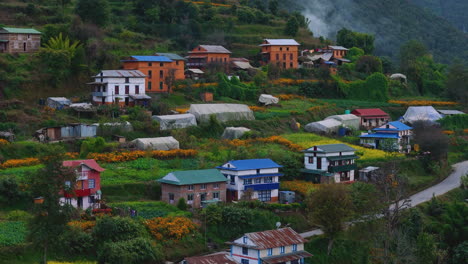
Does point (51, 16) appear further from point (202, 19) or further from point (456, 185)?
point (456, 185)

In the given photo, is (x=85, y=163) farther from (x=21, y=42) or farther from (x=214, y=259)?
(x=21, y=42)

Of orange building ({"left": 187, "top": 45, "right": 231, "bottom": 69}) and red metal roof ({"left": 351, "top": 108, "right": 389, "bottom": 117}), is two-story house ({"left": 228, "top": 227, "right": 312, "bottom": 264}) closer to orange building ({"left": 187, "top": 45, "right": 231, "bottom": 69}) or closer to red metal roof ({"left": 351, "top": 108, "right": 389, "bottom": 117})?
red metal roof ({"left": 351, "top": 108, "right": 389, "bottom": 117})

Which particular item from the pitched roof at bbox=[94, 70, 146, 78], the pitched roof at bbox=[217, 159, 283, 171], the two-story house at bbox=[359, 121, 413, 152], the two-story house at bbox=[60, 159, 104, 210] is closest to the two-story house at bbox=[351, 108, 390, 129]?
the two-story house at bbox=[359, 121, 413, 152]

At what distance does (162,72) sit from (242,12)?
19.8 m

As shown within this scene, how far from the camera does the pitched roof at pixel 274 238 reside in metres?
33.5

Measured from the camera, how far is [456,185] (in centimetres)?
4731

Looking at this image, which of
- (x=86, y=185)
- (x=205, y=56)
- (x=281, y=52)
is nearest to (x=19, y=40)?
(x=205, y=56)

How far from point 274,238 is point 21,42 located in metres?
26.0

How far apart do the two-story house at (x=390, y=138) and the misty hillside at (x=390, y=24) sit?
144 ft

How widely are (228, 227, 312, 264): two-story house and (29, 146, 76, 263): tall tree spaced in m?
8.27

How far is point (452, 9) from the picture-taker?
127812mm

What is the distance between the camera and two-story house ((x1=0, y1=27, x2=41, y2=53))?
51094 millimetres

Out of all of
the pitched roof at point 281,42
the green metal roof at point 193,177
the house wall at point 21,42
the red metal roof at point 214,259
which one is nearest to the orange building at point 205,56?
the pitched roof at point 281,42

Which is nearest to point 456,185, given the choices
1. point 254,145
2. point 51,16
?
point 254,145
